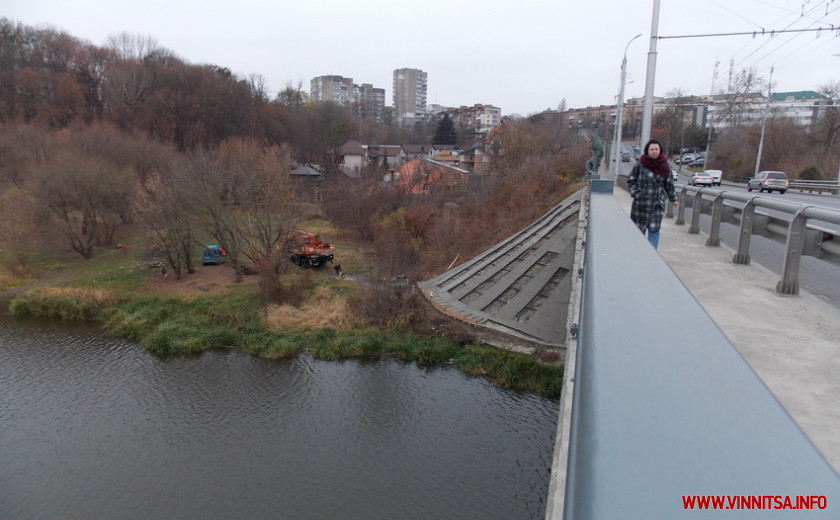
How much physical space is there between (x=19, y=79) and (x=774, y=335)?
64.3 metres

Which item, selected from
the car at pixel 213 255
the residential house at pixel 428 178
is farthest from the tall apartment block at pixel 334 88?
the car at pixel 213 255

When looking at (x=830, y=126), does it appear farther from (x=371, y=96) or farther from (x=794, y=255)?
(x=371, y=96)

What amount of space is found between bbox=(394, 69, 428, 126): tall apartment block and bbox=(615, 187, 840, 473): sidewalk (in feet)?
468

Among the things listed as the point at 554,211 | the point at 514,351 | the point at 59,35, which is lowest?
the point at 514,351

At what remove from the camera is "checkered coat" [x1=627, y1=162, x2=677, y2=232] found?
20.9 feet

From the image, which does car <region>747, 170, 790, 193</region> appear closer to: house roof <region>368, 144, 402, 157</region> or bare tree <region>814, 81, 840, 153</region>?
bare tree <region>814, 81, 840, 153</region>

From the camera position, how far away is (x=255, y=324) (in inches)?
846

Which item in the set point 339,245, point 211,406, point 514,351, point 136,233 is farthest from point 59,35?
point 514,351

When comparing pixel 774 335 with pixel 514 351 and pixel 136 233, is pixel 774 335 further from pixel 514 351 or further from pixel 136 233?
pixel 136 233

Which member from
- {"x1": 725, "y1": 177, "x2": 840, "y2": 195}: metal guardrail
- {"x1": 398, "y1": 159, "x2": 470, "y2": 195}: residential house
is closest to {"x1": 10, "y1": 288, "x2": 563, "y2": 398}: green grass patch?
{"x1": 725, "y1": 177, "x2": 840, "y2": 195}: metal guardrail

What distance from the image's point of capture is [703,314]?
1956 millimetres

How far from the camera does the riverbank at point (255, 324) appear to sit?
57.1 feet

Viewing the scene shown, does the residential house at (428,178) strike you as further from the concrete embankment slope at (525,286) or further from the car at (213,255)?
the concrete embankment slope at (525,286)

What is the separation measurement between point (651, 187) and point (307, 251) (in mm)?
24950
